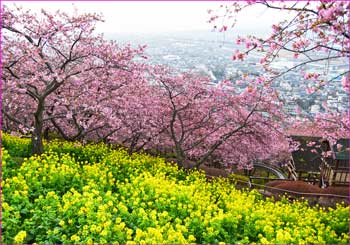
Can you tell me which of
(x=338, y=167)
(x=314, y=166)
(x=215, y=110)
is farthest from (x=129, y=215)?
(x=314, y=166)

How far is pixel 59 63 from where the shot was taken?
1552 centimetres

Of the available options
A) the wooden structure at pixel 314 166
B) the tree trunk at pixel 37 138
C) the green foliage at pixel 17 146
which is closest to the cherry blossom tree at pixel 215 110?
the wooden structure at pixel 314 166

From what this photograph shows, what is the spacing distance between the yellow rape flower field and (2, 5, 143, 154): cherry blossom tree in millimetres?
2051

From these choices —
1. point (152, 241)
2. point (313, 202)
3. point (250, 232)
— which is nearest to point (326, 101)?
point (313, 202)

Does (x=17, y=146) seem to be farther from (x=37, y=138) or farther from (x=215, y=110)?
(x=215, y=110)

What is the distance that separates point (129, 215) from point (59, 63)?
892 cm

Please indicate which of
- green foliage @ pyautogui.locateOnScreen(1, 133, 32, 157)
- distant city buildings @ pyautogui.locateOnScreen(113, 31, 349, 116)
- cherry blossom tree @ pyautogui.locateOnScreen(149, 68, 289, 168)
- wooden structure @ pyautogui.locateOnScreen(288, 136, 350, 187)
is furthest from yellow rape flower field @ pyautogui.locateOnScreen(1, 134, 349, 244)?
wooden structure @ pyautogui.locateOnScreen(288, 136, 350, 187)

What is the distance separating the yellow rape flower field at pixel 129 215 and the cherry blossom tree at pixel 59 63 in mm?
2051

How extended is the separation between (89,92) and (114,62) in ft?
6.65

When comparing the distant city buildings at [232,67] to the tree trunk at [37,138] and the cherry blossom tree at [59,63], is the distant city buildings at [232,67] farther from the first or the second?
the tree trunk at [37,138]

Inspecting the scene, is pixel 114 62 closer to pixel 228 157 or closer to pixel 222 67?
pixel 228 157

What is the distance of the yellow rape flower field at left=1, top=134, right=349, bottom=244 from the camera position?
24.3 ft

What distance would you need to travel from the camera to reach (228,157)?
23.5 meters

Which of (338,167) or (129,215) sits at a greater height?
(129,215)
